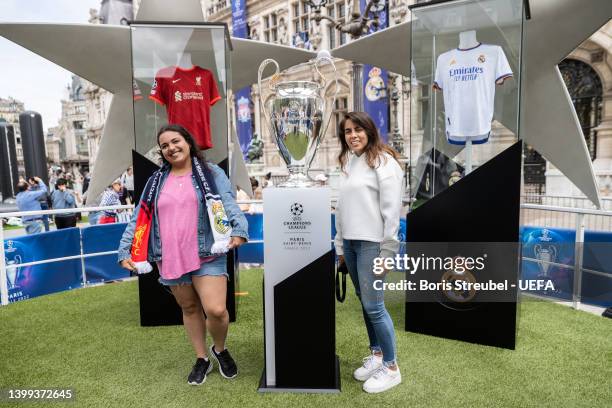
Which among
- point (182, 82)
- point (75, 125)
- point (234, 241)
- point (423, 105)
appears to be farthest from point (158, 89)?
point (75, 125)

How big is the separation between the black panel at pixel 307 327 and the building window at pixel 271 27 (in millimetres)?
21340

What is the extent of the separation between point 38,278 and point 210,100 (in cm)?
278

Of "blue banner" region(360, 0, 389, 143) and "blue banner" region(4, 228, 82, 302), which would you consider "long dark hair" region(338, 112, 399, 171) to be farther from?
"blue banner" region(360, 0, 389, 143)

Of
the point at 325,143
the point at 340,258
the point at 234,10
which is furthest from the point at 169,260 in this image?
the point at 234,10

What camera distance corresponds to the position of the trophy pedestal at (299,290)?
2.22 metres

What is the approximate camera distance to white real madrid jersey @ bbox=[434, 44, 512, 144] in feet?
10.3

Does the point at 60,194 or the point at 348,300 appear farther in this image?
the point at 60,194

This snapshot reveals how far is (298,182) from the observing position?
2.29m

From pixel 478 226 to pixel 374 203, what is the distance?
3.77ft

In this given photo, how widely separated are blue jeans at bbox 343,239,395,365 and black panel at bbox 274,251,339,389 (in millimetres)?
143

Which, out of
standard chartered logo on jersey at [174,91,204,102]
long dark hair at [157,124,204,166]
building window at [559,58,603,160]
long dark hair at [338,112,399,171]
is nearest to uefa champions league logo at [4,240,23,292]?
standard chartered logo on jersey at [174,91,204,102]

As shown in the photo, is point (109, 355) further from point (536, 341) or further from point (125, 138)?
point (536, 341)

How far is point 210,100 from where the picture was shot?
3725 millimetres

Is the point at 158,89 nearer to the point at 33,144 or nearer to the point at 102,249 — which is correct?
the point at 102,249
